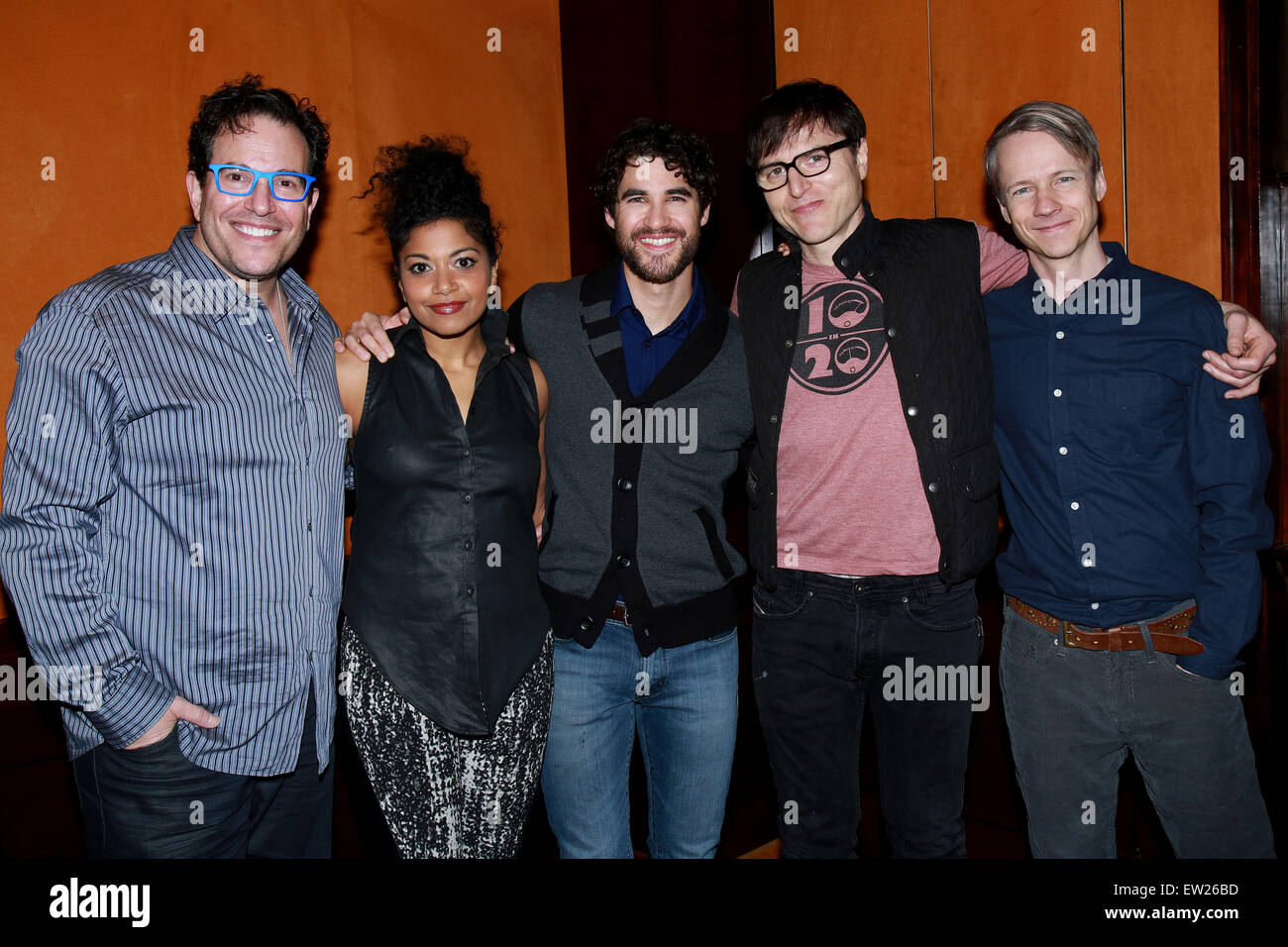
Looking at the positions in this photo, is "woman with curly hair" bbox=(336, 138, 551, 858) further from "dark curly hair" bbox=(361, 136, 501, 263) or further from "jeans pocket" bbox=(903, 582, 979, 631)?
"jeans pocket" bbox=(903, 582, 979, 631)

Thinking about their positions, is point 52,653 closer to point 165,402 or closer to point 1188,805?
point 165,402

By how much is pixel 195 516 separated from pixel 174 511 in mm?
36

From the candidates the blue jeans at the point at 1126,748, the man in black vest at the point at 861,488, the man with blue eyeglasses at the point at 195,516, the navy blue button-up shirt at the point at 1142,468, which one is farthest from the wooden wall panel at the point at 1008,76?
the man with blue eyeglasses at the point at 195,516

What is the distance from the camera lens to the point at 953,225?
7.63ft

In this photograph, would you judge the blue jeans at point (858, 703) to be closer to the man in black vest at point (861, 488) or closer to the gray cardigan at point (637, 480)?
the man in black vest at point (861, 488)

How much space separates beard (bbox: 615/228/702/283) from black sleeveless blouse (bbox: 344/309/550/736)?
0.49 metres

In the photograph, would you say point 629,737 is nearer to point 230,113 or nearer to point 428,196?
point 428,196

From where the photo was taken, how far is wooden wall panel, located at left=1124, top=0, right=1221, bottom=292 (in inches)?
104

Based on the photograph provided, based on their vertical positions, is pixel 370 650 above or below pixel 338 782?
above

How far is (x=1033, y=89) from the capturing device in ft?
9.77

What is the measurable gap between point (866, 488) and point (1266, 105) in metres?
1.66

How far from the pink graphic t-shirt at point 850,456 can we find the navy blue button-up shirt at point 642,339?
0.95ft

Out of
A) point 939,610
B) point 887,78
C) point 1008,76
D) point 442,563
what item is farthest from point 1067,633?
point 887,78

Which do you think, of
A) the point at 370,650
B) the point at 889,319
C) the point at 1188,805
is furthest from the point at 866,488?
the point at 370,650
